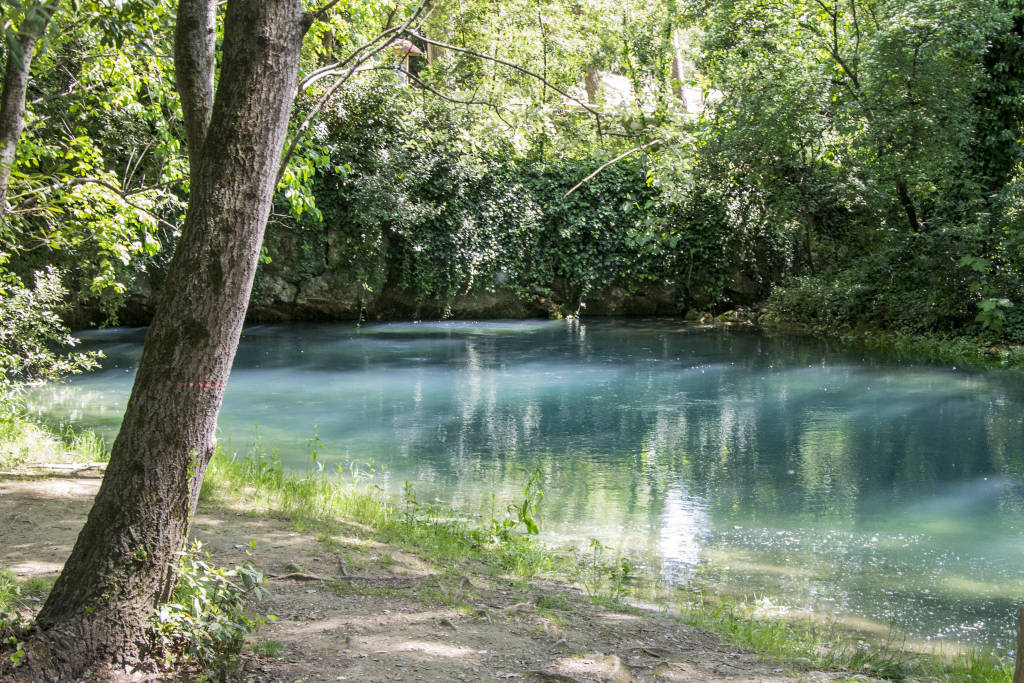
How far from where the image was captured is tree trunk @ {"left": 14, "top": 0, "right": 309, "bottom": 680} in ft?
8.00

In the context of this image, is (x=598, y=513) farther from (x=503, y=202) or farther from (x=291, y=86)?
(x=503, y=202)

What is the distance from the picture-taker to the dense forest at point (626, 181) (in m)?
12.4

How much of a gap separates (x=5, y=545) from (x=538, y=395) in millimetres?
7196

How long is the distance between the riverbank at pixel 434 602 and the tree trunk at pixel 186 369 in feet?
1.54

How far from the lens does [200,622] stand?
257 centimetres

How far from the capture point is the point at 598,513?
591cm

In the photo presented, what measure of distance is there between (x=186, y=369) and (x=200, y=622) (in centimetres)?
82

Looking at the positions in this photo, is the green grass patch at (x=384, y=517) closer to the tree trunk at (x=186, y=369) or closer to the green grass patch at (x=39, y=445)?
the green grass patch at (x=39, y=445)

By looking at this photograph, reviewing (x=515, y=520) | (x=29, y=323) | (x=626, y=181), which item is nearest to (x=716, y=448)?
(x=515, y=520)

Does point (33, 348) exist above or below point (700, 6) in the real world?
below

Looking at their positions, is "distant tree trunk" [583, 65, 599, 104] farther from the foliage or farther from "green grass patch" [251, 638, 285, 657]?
"green grass patch" [251, 638, 285, 657]

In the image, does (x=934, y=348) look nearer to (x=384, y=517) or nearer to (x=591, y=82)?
(x=384, y=517)

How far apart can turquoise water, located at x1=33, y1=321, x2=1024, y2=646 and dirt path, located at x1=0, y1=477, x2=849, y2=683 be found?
48.2 inches

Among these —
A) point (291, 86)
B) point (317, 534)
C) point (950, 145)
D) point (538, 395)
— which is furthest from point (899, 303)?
point (291, 86)
